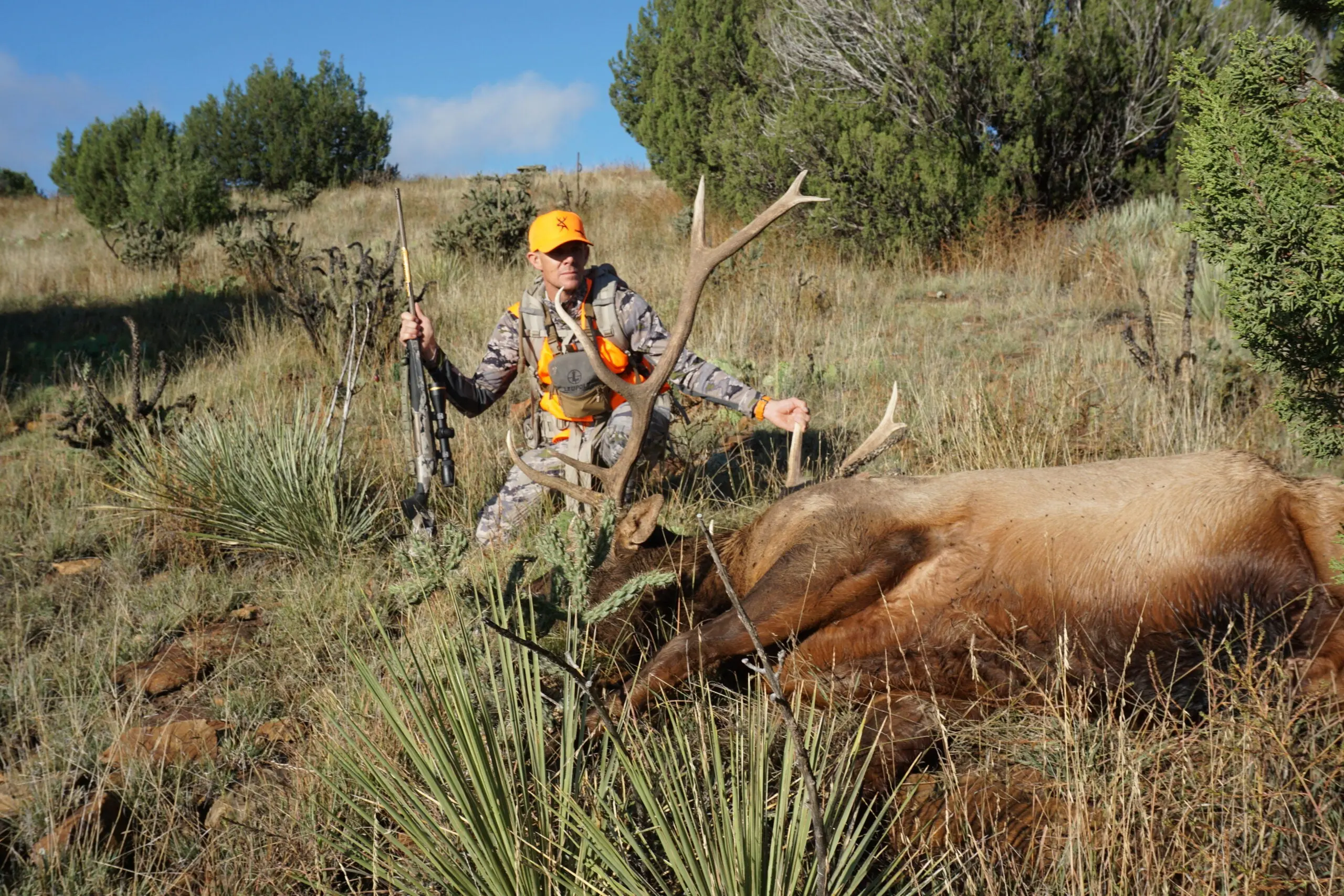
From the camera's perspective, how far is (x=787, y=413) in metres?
3.91

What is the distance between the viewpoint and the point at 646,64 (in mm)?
22391

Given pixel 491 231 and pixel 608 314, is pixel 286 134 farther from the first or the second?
pixel 608 314

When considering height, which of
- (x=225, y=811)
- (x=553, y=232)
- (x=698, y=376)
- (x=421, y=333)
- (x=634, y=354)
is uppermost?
(x=553, y=232)

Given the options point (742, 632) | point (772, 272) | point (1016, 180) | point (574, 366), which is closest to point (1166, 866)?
point (742, 632)

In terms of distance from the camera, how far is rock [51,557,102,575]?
4.36m

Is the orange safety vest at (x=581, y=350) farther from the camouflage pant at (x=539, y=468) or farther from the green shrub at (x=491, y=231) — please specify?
the green shrub at (x=491, y=231)

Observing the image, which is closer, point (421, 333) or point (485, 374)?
point (421, 333)

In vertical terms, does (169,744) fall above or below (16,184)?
below

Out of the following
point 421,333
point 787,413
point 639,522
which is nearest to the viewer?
point 639,522

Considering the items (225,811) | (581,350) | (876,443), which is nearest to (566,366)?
(581,350)

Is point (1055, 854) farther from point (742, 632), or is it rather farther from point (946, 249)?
point (946, 249)

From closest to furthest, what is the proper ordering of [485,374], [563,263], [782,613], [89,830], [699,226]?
[89,830] → [782,613] → [699,226] → [563,263] → [485,374]

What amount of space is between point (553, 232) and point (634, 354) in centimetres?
71

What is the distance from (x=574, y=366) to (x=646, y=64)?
1980 centimetres
